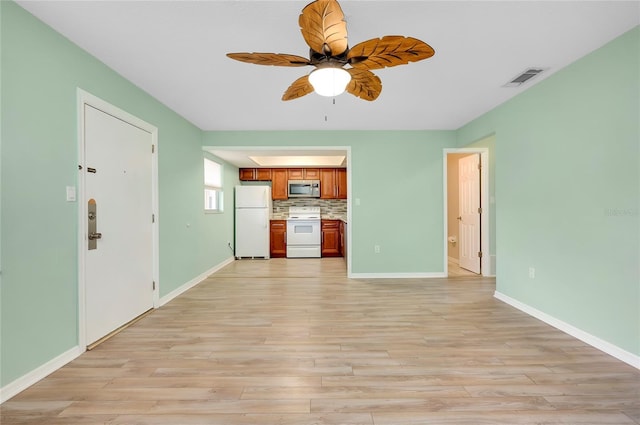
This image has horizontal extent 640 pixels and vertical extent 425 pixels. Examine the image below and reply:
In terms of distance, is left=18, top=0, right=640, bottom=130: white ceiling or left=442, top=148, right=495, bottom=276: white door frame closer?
left=18, top=0, right=640, bottom=130: white ceiling

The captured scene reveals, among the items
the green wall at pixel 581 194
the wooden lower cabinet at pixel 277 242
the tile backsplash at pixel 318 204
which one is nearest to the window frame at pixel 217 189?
the wooden lower cabinet at pixel 277 242

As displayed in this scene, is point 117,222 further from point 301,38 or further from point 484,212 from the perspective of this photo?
point 484,212

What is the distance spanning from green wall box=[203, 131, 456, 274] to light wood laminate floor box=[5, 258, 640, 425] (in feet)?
4.22

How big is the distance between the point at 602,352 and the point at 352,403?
1.97m

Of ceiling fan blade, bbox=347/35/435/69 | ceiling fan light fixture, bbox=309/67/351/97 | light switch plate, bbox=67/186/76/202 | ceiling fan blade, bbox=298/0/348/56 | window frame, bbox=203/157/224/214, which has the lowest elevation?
light switch plate, bbox=67/186/76/202

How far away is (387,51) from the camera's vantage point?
1502 millimetres

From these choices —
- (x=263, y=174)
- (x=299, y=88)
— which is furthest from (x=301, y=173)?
(x=299, y=88)

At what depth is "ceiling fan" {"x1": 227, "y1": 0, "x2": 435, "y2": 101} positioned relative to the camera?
134 cm

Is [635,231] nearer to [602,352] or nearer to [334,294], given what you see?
[602,352]

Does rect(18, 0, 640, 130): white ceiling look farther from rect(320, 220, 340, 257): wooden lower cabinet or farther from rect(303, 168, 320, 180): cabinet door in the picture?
rect(320, 220, 340, 257): wooden lower cabinet

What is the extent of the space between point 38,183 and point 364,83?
218 centimetres

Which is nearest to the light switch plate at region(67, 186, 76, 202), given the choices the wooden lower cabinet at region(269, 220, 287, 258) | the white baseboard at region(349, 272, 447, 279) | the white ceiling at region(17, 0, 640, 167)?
the white ceiling at region(17, 0, 640, 167)

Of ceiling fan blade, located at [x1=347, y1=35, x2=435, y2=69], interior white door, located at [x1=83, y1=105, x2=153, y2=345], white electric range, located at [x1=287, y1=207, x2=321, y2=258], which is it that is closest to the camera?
ceiling fan blade, located at [x1=347, y1=35, x2=435, y2=69]

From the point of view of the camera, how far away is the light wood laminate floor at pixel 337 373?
57.7 inches
